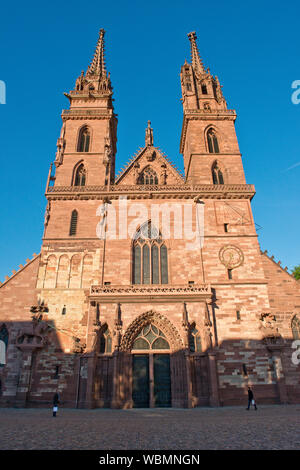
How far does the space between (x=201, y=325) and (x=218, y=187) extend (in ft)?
34.5

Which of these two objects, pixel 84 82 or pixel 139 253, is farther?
pixel 84 82

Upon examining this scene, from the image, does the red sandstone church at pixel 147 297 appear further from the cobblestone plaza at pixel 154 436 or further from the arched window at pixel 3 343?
the cobblestone plaza at pixel 154 436

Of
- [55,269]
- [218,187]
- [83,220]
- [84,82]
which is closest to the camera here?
[55,269]

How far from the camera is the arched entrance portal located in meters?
16.6

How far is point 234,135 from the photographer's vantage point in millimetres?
26906

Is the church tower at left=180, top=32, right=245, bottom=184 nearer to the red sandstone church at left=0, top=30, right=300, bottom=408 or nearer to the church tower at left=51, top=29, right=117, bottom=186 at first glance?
the red sandstone church at left=0, top=30, right=300, bottom=408

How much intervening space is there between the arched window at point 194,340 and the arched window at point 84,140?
17.0 meters

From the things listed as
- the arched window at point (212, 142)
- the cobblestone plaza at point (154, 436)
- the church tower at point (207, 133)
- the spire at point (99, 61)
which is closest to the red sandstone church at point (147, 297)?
the church tower at point (207, 133)

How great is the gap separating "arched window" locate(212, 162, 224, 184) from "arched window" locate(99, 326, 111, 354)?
14.2 metres

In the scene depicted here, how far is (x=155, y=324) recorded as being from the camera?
18234 mm

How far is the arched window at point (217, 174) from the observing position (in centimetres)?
2467

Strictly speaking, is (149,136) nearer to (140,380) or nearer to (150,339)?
(150,339)
